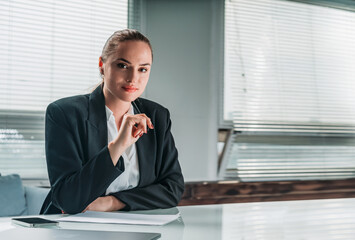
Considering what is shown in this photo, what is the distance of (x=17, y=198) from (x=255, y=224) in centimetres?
204

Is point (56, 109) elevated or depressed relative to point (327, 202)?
elevated

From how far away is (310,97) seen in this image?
4.35m

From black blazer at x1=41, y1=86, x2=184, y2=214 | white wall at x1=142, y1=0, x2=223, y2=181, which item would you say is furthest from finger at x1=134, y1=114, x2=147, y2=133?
white wall at x1=142, y1=0, x2=223, y2=181

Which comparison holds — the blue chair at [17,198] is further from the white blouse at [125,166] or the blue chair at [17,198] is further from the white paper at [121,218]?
the white paper at [121,218]

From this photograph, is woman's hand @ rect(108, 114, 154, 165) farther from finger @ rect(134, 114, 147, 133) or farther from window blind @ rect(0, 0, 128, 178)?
window blind @ rect(0, 0, 128, 178)

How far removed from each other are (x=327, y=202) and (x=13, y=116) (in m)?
2.32

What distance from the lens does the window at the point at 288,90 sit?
160 inches

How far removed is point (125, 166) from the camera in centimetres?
173

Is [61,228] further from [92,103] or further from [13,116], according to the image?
[13,116]

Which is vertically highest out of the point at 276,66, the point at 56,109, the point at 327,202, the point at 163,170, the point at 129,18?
the point at 129,18

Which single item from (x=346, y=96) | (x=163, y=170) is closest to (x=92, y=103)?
(x=163, y=170)

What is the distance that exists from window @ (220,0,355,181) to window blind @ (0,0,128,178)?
126 cm

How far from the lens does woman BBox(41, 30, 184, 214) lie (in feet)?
4.87

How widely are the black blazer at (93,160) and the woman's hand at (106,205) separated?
2 cm
